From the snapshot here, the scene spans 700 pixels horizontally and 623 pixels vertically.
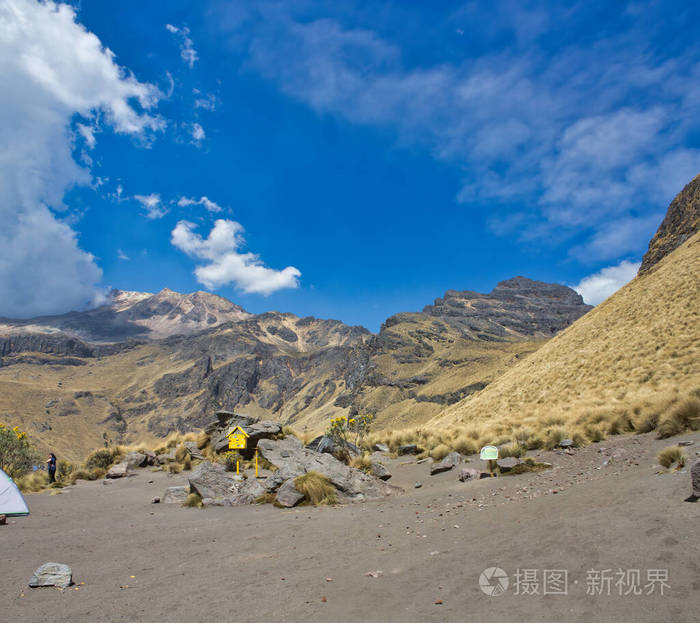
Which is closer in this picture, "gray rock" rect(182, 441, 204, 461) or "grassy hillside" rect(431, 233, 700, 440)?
"grassy hillside" rect(431, 233, 700, 440)

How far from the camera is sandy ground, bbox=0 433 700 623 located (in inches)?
165

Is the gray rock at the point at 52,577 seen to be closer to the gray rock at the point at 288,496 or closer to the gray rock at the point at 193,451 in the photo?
the gray rock at the point at 288,496

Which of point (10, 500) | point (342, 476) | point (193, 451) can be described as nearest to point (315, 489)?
point (342, 476)

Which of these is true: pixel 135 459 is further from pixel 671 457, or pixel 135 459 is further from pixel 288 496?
pixel 671 457

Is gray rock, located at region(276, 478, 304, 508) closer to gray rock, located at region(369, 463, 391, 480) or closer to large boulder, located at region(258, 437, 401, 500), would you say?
large boulder, located at region(258, 437, 401, 500)

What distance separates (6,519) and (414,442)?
19275 mm

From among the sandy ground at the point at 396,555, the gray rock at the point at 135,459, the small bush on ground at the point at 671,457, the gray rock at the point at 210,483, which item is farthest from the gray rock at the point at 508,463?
the gray rock at the point at 135,459

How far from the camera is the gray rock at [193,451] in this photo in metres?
20.9

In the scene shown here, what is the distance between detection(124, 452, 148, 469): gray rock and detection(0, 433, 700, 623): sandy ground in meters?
10.8

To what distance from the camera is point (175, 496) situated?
13.6 meters

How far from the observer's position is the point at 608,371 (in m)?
28.2

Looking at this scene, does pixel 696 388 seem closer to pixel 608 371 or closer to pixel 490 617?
pixel 490 617

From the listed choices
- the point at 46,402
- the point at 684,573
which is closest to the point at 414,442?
the point at 684,573

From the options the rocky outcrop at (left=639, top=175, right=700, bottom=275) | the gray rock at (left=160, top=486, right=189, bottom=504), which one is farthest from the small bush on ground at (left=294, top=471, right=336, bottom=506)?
the rocky outcrop at (left=639, top=175, right=700, bottom=275)
